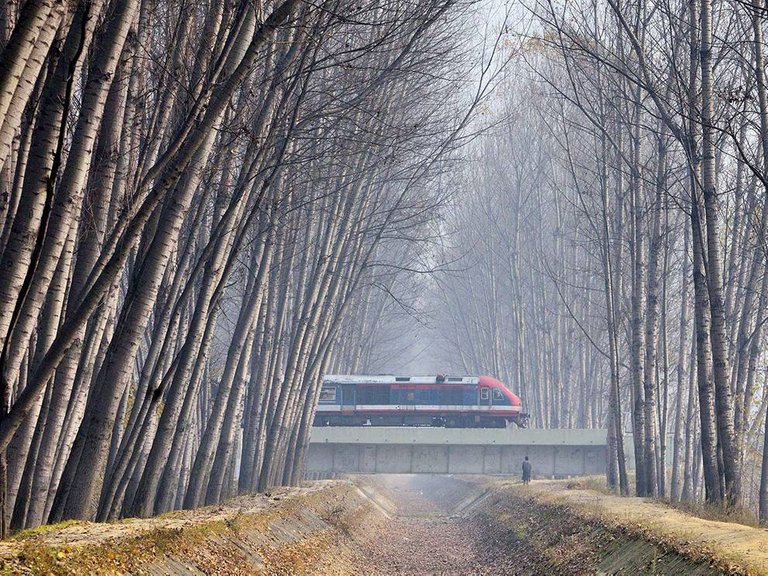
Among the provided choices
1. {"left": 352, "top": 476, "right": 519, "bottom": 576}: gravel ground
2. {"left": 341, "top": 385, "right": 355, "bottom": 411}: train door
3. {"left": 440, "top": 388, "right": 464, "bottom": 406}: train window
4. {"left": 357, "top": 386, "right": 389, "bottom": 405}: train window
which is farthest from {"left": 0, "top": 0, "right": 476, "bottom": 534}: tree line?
{"left": 440, "top": 388, "right": 464, "bottom": 406}: train window

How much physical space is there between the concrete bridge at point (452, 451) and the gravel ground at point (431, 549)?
3.89 m

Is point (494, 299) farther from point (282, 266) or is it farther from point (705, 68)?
point (705, 68)

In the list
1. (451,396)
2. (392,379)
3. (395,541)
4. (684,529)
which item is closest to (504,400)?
(451,396)

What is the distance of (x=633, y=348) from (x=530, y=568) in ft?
27.7

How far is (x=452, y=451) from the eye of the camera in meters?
46.6

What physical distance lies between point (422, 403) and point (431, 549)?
85.4ft

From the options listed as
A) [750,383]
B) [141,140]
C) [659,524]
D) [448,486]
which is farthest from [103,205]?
[448,486]

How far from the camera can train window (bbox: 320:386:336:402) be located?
50062mm

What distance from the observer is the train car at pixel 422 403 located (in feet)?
166

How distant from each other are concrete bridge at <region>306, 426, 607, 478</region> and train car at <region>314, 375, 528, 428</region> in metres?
4.33

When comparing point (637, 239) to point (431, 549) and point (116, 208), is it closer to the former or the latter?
point (431, 549)

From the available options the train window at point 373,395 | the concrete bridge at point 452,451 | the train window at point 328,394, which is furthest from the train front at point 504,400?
the train window at point 328,394

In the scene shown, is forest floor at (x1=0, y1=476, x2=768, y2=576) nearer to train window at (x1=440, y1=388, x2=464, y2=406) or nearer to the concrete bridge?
the concrete bridge

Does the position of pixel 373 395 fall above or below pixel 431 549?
above
